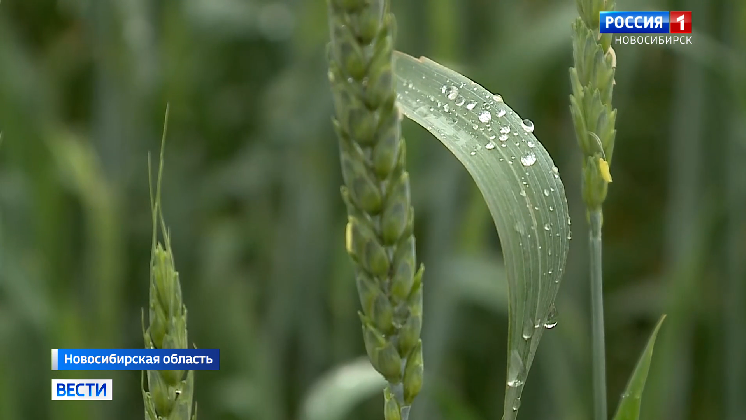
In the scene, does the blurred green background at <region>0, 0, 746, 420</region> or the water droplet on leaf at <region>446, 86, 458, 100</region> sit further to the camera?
the blurred green background at <region>0, 0, 746, 420</region>

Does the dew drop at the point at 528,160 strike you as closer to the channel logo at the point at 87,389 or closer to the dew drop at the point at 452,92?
the dew drop at the point at 452,92

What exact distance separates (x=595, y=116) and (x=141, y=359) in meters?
0.22

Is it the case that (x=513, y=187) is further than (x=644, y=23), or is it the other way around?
(x=644, y=23)

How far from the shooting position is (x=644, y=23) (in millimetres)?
523

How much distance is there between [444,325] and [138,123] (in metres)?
0.51

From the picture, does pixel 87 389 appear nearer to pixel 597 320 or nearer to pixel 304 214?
pixel 597 320

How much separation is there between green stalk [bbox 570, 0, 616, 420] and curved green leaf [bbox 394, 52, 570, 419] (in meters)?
0.02

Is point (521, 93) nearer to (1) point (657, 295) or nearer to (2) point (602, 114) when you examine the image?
(1) point (657, 295)

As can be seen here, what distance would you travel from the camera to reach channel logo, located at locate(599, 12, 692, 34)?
35cm

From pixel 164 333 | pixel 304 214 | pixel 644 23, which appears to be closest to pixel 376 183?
pixel 164 333

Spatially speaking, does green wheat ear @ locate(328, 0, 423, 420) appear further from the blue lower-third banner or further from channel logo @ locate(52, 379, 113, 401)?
channel logo @ locate(52, 379, 113, 401)

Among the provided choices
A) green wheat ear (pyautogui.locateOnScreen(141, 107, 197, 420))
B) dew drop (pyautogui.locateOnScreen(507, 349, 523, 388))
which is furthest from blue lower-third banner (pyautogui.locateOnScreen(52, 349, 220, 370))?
dew drop (pyautogui.locateOnScreen(507, 349, 523, 388))

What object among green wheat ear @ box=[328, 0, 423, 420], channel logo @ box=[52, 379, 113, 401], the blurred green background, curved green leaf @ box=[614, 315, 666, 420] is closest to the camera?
green wheat ear @ box=[328, 0, 423, 420]

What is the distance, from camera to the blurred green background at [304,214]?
0.92 metres
